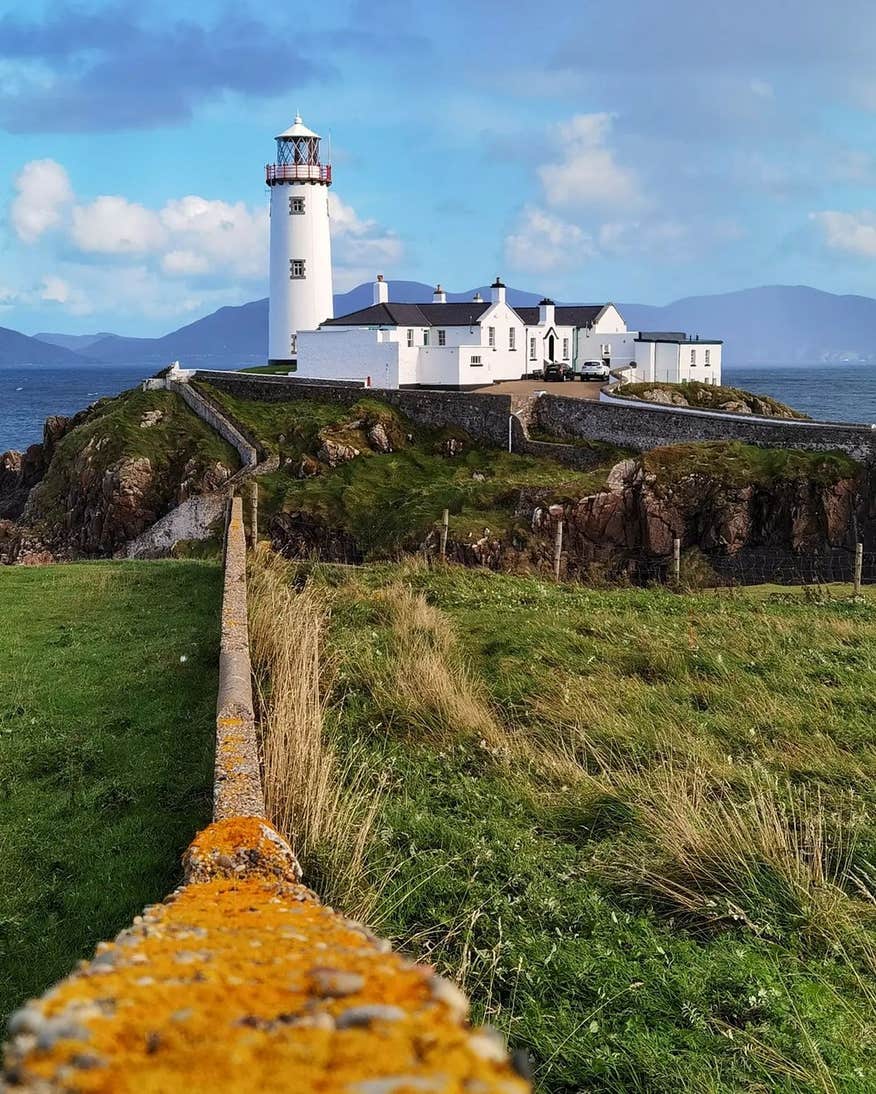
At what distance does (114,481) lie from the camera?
4469 cm

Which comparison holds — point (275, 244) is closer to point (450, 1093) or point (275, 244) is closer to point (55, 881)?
point (55, 881)

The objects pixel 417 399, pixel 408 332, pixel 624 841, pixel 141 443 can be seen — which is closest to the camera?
pixel 624 841

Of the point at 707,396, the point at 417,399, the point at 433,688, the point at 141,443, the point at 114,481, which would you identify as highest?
the point at 707,396

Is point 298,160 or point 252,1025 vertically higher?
point 298,160

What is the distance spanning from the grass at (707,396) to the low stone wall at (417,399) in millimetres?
8345

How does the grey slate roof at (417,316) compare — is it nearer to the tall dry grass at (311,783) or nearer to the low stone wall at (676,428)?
the low stone wall at (676,428)

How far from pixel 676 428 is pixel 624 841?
108 ft

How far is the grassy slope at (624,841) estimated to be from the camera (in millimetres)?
4859

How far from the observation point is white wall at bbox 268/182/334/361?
196 ft

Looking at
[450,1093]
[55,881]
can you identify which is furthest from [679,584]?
[450,1093]

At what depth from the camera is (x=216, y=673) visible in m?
11.2

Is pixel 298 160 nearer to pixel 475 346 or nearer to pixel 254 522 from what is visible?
pixel 475 346

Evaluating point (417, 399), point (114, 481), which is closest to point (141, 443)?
point (114, 481)

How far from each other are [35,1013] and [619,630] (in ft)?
40.6
